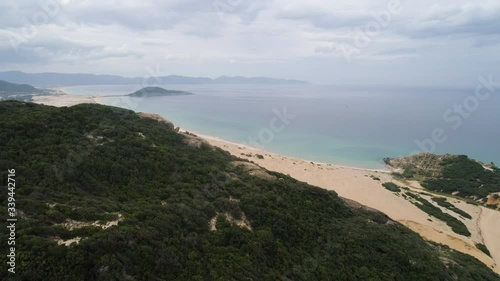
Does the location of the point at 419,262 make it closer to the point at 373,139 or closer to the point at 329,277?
the point at 329,277

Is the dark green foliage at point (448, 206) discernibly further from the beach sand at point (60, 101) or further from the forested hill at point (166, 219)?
the beach sand at point (60, 101)

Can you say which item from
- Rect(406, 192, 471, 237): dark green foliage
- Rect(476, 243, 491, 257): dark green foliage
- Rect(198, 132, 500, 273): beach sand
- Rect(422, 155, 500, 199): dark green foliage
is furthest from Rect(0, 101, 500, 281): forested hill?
Rect(422, 155, 500, 199): dark green foliage

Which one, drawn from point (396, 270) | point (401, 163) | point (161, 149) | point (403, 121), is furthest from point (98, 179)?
point (403, 121)

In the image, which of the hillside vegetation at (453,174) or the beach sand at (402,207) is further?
the hillside vegetation at (453,174)

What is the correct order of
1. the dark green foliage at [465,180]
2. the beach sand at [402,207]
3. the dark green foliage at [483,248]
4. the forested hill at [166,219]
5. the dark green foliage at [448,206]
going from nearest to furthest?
the forested hill at [166,219]
the dark green foliage at [483,248]
the beach sand at [402,207]
the dark green foliage at [448,206]
the dark green foliage at [465,180]

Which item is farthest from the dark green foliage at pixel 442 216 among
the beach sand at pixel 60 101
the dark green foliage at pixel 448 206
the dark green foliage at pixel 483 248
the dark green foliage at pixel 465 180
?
the beach sand at pixel 60 101

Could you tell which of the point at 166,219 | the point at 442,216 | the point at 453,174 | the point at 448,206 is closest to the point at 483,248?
the point at 442,216
